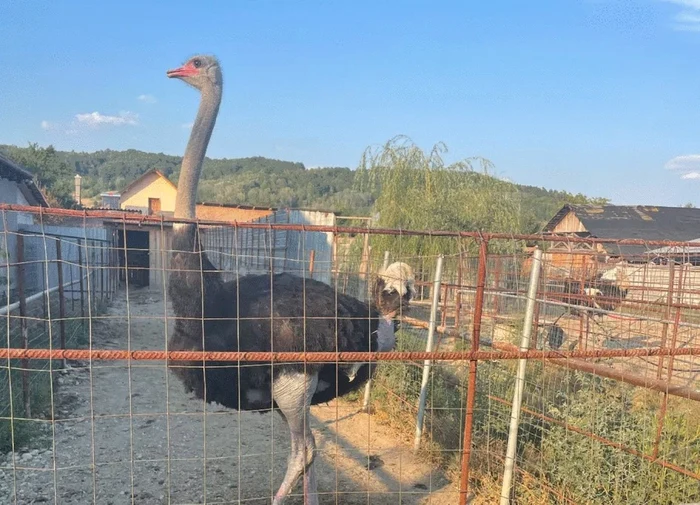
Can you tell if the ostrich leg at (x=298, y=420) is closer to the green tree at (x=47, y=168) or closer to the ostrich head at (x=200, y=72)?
the ostrich head at (x=200, y=72)

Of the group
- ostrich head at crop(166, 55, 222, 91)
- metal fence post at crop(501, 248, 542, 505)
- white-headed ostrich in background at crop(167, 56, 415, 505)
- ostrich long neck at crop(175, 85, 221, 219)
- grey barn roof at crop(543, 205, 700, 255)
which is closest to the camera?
white-headed ostrich in background at crop(167, 56, 415, 505)

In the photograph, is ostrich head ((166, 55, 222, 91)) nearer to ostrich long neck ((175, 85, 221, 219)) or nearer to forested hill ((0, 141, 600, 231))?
ostrich long neck ((175, 85, 221, 219))

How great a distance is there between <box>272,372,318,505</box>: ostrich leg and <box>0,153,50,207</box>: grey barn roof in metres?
9.76

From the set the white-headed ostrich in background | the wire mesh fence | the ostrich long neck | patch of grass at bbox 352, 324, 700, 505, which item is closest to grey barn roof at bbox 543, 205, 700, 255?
the wire mesh fence

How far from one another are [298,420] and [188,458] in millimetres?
1275

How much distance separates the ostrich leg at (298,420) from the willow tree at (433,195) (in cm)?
933

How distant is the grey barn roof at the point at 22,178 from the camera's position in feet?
36.9

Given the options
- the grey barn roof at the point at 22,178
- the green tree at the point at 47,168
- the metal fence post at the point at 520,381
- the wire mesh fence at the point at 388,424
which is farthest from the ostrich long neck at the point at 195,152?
the green tree at the point at 47,168

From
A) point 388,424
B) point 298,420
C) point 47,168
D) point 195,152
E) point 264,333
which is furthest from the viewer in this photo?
point 47,168

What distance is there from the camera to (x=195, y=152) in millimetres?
4062

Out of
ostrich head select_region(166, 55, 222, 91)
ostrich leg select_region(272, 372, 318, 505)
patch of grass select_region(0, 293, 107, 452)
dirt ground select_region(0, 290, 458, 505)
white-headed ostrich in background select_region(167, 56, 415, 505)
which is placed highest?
ostrich head select_region(166, 55, 222, 91)

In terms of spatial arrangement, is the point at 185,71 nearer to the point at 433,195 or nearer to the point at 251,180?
the point at 433,195

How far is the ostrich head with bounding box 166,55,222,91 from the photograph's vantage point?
4.55 metres

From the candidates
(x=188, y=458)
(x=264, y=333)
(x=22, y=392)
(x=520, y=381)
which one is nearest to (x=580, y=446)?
(x=520, y=381)
